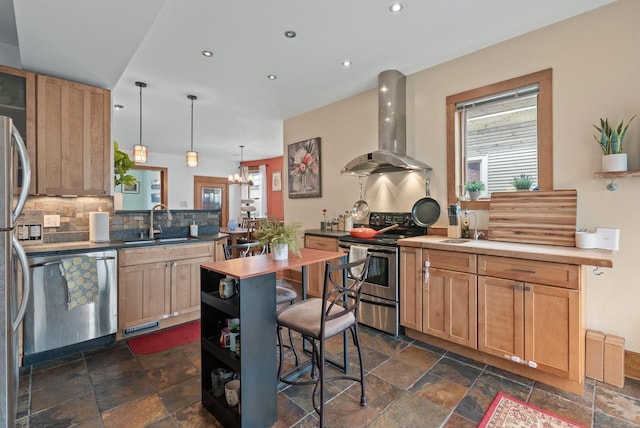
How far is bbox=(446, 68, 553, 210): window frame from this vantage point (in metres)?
2.51

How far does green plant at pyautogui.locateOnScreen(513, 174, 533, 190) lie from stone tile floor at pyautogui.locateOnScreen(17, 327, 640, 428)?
151cm

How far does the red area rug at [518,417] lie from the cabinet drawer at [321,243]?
1.97 m

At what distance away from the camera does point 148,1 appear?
1.86 m

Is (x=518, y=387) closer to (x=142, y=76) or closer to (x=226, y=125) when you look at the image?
(x=142, y=76)

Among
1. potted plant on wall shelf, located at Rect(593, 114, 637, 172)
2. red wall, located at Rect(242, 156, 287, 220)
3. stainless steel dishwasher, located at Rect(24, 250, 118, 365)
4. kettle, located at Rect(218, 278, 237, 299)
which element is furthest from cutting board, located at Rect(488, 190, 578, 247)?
red wall, located at Rect(242, 156, 287, 220)

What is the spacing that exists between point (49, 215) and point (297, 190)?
9.82ft

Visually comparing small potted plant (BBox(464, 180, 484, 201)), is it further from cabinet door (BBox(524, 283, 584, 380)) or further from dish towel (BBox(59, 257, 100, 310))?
dish towel (BBox(59, 257, 100, 310))

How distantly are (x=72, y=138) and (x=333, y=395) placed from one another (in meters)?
3.20

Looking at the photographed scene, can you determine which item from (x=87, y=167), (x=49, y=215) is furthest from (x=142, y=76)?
(x=49, y=215)

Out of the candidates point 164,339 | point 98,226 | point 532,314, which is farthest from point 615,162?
point 98,226

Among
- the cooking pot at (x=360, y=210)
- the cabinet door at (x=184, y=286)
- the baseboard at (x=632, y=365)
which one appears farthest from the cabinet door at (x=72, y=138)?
the baseboard at (x=632, y=365)

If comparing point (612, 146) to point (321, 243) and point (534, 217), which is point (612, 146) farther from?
point (321, 243)

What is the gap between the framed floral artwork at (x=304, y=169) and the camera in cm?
451

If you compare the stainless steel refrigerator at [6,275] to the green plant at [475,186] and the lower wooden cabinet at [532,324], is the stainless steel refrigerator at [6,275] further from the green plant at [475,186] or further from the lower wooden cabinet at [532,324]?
the green plant at [475,186]
